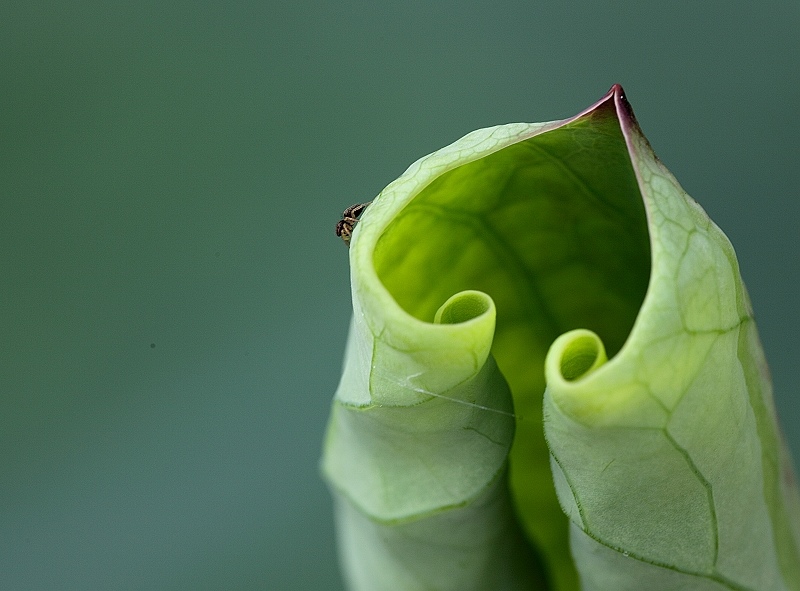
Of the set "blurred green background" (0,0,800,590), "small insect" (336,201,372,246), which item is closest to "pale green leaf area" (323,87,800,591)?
"small insect" (336,201,372,246)

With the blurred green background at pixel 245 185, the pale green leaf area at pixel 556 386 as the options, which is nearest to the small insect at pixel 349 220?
the pale green leaf area at pixel 556 386

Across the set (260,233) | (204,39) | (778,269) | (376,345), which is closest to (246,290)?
(260,233)

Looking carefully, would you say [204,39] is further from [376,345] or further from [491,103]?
[376,345]

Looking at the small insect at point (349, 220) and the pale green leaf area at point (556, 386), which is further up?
the small insect at point (349, 220)

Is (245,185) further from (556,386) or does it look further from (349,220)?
(556,386)

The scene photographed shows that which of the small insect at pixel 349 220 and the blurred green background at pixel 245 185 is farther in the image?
the blurred green background at pixel 245 185

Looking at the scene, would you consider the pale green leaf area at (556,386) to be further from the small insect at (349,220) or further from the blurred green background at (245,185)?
the blurred green background at (245,185)
